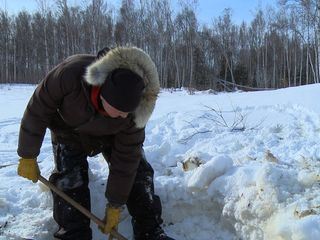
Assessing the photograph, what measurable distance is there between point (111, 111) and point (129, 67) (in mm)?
261

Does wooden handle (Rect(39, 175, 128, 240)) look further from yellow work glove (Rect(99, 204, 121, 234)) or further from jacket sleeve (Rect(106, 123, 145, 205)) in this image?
jacket sleeve (Rect(106, 123, 145, 205))

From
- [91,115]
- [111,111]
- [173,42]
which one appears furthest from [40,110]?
[173,42]

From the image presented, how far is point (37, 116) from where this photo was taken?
2.92 meters

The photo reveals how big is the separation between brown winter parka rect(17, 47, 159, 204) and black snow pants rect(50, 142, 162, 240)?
0.12m

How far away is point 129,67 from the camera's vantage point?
99.9 inches

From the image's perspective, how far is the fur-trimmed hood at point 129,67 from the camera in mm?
2555

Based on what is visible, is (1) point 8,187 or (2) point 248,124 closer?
(1) point 8,187

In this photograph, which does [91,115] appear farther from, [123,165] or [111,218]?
[111,218]

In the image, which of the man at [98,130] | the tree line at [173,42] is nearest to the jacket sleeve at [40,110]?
the man at [98,130]

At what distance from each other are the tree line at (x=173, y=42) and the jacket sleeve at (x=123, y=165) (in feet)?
78.6

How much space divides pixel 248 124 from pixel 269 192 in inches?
94.8

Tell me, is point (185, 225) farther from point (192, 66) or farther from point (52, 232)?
point (192, 66)

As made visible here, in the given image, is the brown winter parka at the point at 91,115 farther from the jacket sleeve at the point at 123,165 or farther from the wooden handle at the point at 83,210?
the wooden handle at the point at 83,210

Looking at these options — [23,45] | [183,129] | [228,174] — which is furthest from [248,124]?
[23,45]
